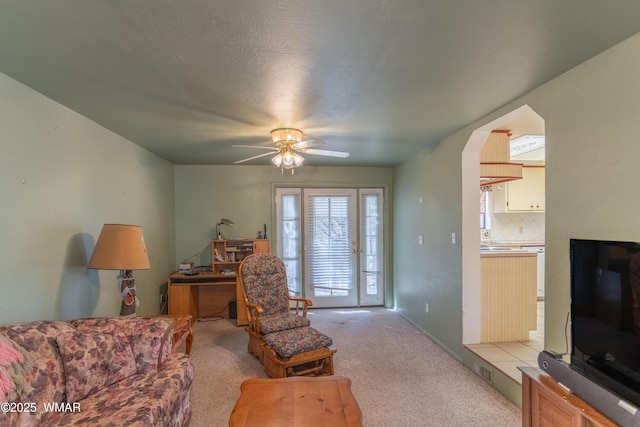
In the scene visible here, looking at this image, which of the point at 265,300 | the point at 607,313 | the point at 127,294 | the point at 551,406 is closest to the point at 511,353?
the point at 551,406

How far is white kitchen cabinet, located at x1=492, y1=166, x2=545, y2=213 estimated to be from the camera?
5.39m

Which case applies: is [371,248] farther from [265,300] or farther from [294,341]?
[294,341]

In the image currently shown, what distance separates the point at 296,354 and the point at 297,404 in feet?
3.04

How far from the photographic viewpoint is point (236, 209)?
5.23 metres

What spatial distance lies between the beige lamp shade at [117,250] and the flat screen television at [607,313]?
121 inches

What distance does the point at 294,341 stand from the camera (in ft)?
9.29

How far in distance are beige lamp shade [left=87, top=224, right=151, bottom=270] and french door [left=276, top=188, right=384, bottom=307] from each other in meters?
2.80

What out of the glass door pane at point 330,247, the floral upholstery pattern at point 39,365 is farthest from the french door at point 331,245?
the floral upholstery pattern at point 39,365

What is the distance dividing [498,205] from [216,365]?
5034 millimetres

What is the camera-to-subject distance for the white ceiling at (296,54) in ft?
4.48

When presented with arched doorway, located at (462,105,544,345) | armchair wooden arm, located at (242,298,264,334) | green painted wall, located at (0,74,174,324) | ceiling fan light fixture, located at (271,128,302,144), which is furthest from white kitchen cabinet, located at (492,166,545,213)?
green painted wall, located at (0,74,174,324)

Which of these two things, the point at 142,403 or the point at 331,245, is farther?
the point at 331,245

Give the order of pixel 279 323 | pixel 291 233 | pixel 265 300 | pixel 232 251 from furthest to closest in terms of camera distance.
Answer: pixel 291 233 < pixel 232 251 < pixel 265 300 < pixel 279 323

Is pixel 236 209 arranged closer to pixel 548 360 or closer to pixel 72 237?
pixel 72 237
